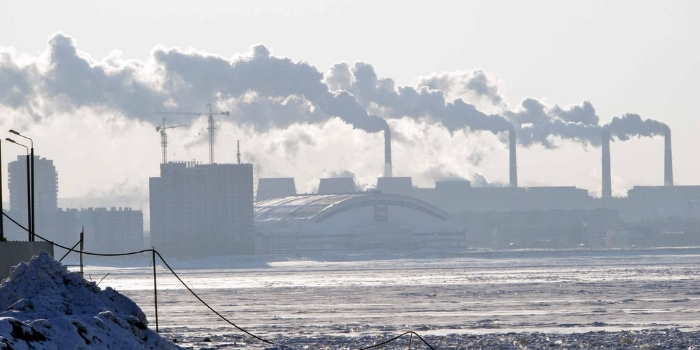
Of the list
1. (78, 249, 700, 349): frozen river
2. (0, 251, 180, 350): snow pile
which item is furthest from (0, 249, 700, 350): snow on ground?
(0, 251, 180, 350): snow pile

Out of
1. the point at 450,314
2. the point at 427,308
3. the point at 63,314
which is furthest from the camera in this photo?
the point at 427,308

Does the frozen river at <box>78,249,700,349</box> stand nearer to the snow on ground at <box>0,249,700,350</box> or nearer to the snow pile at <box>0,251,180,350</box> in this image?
the snow on ground at <box>0,249,700,350</box>

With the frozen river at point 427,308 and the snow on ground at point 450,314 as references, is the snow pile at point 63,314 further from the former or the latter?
the frozen river at point 427,308

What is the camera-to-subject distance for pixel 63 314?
2734 cm

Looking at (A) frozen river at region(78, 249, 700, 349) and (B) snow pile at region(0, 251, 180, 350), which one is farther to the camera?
(A) frozen river at region(78, 249, 700, 349)

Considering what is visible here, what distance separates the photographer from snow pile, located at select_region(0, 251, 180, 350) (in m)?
24.1

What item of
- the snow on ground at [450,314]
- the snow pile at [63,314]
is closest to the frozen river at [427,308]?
the snow on ground at [450,314]

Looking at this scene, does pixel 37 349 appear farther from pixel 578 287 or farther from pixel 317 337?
pixel 578 287

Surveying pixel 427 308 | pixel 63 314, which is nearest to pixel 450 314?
pixel 427 308

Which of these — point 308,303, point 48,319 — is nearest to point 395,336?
point 48,319

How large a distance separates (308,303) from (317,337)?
2485 cm

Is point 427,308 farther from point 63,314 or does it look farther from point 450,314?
point 63,314

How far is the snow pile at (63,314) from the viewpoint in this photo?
24062 millimetres

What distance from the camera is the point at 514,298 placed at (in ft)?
227
